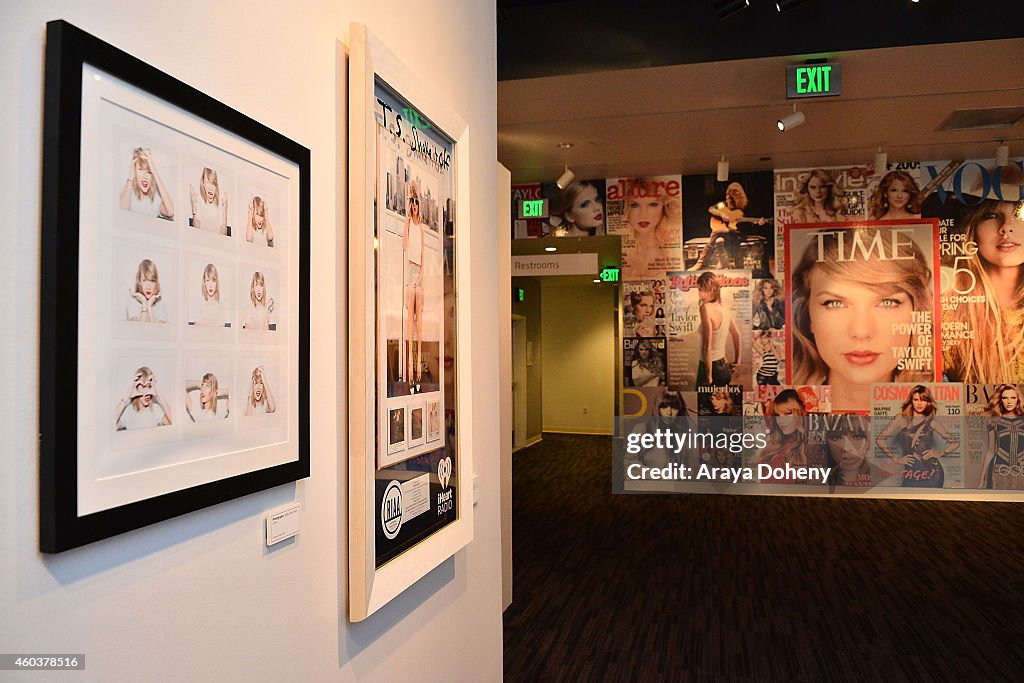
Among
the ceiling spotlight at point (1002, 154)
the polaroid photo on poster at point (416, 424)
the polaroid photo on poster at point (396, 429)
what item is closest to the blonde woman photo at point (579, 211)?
the ceiling spotlight at point (1002, 154)

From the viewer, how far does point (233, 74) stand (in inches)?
48.3

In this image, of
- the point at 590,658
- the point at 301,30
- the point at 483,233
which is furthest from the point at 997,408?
the point at 301,30

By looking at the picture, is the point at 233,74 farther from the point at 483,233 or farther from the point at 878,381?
the point at 878,381

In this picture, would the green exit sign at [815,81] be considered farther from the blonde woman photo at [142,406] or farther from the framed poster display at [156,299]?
the blonde woman photo at [142,406]

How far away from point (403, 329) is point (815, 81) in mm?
3745

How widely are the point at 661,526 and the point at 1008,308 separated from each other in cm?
406

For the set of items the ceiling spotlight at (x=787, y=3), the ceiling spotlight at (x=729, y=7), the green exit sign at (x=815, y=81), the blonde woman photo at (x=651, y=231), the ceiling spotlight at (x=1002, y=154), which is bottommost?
the blonde woman photo at (x=651, y=231)

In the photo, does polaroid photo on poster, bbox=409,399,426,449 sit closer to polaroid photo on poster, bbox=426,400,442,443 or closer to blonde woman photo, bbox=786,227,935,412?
polaroid photo on poster, bbox=426,400,442,443

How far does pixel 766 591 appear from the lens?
4.42 m

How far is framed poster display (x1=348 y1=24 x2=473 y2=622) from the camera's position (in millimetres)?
1587

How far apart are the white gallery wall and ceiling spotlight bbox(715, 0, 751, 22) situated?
2.36 metres

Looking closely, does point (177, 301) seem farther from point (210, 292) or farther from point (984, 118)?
point (984, 118)

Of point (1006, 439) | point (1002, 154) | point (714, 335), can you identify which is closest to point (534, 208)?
point (714, 335)

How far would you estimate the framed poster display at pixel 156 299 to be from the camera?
0.88m
